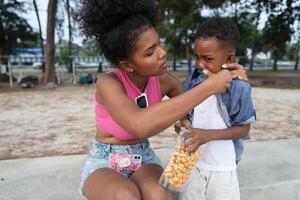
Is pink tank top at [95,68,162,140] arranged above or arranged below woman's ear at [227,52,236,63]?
below

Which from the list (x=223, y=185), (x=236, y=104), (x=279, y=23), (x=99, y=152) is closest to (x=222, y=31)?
(x=236, y=104)

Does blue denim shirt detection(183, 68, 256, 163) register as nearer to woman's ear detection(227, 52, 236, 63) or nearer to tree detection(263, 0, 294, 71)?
woman's ear detection(227, 52, 236, 63)

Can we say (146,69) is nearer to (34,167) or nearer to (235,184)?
(235,184)

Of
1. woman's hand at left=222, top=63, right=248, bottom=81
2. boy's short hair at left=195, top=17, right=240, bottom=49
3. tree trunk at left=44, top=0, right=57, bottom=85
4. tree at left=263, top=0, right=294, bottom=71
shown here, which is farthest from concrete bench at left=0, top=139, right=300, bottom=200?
tree at left=263, top=0, right=294, bottom=71

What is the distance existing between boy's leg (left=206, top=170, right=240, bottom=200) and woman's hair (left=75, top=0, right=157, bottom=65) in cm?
74

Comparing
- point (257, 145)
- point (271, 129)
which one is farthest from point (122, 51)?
point (271, 129)

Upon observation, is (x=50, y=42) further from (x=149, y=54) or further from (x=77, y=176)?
(x=149, y=54)

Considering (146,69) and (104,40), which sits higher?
(104,40)

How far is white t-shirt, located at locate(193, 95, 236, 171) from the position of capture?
1906 mm

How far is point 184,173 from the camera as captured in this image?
1746 mm

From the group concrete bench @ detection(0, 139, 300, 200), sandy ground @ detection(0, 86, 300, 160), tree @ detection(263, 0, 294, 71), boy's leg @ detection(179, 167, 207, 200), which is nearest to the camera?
boy's leg @ detection(179, 167, 207, 200)

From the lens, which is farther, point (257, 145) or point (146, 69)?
point (257, 145)

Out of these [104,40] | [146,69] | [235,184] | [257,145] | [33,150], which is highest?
[104,40]

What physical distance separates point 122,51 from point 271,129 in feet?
15.2
